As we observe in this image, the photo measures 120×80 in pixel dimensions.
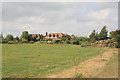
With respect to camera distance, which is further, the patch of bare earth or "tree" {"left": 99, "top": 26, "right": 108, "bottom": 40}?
"tree" {"left": 99, "top": 26, "right": 108, "bottom": 40}

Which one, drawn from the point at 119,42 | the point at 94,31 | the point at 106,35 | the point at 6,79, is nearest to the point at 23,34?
the point at 94,31

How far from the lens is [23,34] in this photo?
60250mm

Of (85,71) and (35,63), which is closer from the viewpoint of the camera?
(85,71)

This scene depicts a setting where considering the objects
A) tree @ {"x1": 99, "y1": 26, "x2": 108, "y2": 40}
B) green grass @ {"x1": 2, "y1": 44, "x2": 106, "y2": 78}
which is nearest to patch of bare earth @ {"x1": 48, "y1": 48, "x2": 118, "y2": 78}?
green grass @ {"x1": 2, "y1": 44, "x2": 106, "y2": 78}

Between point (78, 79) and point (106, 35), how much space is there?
142 ft

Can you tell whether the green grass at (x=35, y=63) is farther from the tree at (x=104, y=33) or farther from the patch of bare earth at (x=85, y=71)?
the tree at (x=104, y=33)

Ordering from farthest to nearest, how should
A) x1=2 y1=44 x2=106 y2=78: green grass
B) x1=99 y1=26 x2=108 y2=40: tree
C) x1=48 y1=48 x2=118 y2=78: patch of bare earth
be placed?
x1=99 y1=26 x2=108 y2=40: tree, x1=2 y1=44 x2=106 y2=78: green grass, x1=48 y1=48 x2=118 y2=78: patch of bare earth

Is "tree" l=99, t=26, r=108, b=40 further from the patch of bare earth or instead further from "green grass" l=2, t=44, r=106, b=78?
the patch of bare earth

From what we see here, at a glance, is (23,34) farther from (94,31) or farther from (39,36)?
(94,31)

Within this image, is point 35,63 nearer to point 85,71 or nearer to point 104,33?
point 85,71

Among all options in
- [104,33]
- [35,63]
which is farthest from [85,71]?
[104,33]

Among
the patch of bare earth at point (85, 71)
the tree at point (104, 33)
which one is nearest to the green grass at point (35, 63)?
the patch of bare earth at point (85, 71)

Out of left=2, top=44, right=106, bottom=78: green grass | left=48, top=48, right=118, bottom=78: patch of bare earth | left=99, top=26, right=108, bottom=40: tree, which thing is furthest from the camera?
left=99, top=26, right=108, bottom=40: tree

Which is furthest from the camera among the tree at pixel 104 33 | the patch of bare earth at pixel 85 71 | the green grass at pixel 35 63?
the tree at pixel 104 33
